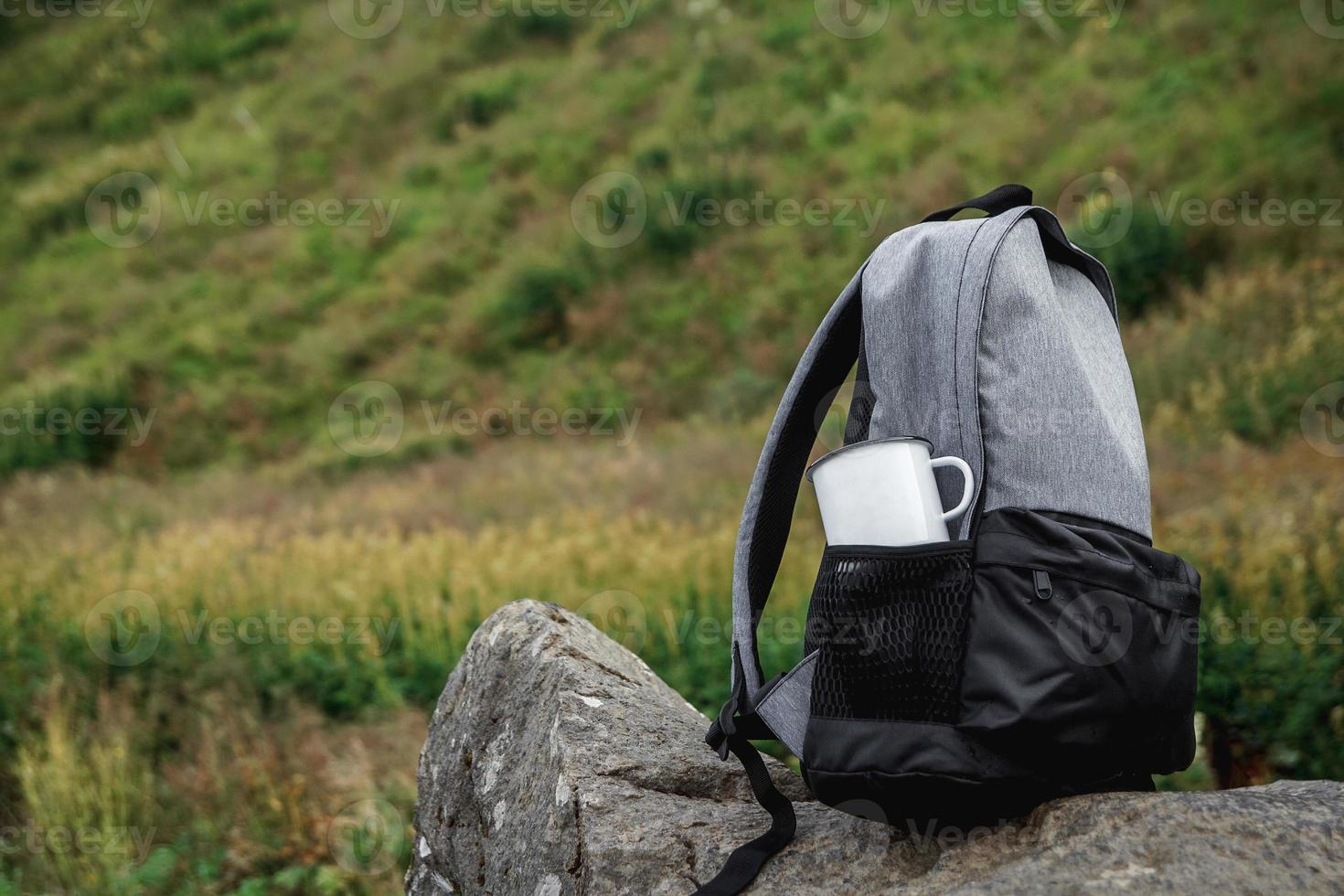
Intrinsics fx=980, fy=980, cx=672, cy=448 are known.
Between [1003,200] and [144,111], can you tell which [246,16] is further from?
[1003,200]

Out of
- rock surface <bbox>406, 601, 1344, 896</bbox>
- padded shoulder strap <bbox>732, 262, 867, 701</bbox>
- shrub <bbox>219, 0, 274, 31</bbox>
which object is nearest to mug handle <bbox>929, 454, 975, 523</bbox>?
padded shoulder strap <bbox>732, 262, 867, 701</bbox>

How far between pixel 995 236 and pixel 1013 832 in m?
1.17

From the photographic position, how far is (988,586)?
178 cm

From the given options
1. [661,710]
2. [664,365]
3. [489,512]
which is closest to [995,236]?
[661,710]

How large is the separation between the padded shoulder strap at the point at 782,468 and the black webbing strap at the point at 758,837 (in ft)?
0.49

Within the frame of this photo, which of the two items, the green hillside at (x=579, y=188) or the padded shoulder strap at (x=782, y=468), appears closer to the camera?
the padded shoulder strap at (x=782, y=468)

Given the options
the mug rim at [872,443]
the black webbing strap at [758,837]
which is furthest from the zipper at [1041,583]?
the black webbing strap at [758,837]

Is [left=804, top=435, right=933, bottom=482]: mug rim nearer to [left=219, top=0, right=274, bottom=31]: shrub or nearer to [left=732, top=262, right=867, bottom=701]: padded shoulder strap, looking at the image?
[left=732, top=262, right=867, bottom=701]: padded shoulder strap

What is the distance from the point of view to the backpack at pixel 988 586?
5.67ft

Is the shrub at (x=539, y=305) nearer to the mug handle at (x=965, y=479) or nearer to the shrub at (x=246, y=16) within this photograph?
the mug handle at (x=965, y=479)

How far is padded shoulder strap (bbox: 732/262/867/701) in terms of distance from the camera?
230 cm

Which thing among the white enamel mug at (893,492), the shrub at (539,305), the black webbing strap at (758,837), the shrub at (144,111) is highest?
the shrub at (144,111)

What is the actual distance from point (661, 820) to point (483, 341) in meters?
12.1

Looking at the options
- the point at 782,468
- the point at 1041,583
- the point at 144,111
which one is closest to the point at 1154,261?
the point at 782,468
